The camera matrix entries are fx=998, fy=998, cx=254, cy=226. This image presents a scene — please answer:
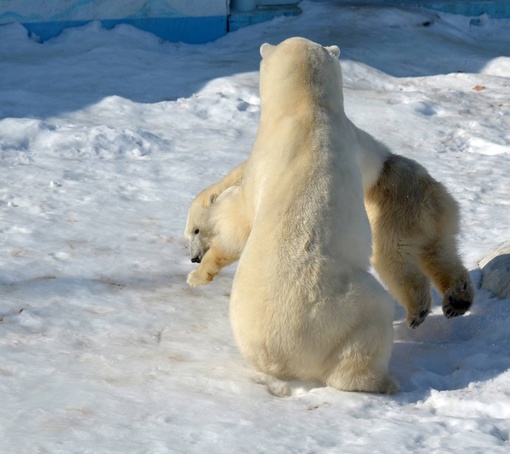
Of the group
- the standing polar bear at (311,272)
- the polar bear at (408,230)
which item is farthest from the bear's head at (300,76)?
the polar bear at (408,230)

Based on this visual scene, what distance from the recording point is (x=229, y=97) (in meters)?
7.10

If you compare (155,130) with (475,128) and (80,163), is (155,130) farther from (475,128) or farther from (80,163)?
(475,128)

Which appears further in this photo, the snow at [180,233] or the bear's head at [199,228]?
the bear's head at [199,228]

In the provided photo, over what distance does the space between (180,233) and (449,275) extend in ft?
5.10

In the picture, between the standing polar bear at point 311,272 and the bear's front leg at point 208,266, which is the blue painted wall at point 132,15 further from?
the standing polar bear at point 311,272

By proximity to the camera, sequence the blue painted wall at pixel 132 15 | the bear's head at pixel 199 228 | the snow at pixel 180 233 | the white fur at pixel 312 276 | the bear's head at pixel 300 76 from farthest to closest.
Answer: the blue painted wall at pixel 132 15
the bear's head at pixel 199 228
the bear's head at pixel 300 76
the white fur at pixel 312 276
the snow at pixel 180 233

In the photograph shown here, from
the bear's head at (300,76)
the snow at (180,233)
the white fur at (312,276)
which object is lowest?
the snow at (180,233)

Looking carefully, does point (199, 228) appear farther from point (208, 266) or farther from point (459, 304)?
point (459, 304)

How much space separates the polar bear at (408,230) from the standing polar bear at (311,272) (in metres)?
0.44

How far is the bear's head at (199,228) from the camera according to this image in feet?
12.3

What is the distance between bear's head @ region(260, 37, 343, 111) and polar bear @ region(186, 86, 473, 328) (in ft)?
0.95

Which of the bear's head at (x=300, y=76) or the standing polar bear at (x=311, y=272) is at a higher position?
the bear's head at (x=300, y=76)

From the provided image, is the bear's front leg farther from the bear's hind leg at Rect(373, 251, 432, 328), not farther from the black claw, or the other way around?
the black claw

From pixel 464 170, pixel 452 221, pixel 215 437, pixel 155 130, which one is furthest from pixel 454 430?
Result: pixel 155 130
